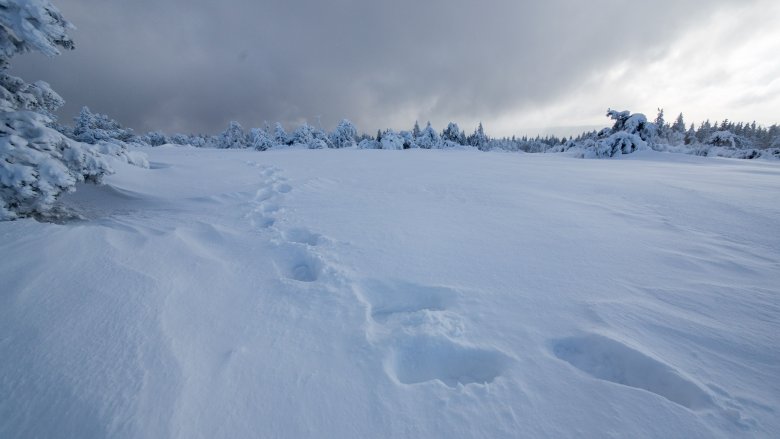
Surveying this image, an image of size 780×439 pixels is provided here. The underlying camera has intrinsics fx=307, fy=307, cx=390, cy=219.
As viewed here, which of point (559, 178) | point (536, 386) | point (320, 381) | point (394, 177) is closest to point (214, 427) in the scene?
point (320, 381)

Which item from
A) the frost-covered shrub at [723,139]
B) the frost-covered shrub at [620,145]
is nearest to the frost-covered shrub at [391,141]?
the frost-covered shrub at [620,145]

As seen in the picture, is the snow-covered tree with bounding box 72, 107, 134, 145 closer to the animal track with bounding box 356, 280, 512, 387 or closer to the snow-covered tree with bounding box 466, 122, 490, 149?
the animal track with bounding box 356, 280, 512, 387

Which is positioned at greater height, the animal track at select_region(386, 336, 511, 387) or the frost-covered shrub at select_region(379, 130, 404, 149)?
the frost-covered shrub at select_region(379, 130, 404, 149)

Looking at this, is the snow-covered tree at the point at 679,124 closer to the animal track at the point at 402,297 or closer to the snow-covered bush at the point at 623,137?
the snow-covered bush at the point at 623,137

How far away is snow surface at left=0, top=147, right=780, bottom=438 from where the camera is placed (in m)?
1.50

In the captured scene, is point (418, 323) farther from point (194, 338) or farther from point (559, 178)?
point (559, 178)

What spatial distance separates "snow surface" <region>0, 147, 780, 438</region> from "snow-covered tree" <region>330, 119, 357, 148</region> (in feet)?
142

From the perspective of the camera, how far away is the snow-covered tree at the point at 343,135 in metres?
45.2

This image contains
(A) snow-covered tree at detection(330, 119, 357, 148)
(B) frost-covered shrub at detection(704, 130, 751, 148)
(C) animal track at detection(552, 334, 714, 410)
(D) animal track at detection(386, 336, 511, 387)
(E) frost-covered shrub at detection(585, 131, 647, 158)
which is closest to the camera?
(C) animal track at detection(552, 334, 714, 410)

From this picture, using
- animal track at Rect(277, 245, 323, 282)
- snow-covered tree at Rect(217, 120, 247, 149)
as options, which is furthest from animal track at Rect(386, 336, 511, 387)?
snow-covered tree at Rect(217, 120, 247, 149)

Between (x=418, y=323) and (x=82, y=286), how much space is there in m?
2.58

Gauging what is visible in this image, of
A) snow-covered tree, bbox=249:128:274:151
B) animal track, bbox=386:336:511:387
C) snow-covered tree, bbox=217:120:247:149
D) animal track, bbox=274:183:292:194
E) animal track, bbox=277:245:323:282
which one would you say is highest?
snow-covered tree, bbox=217:120:247:149

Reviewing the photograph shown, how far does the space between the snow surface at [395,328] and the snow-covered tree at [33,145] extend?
0.50 m

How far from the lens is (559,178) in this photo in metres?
7.54
